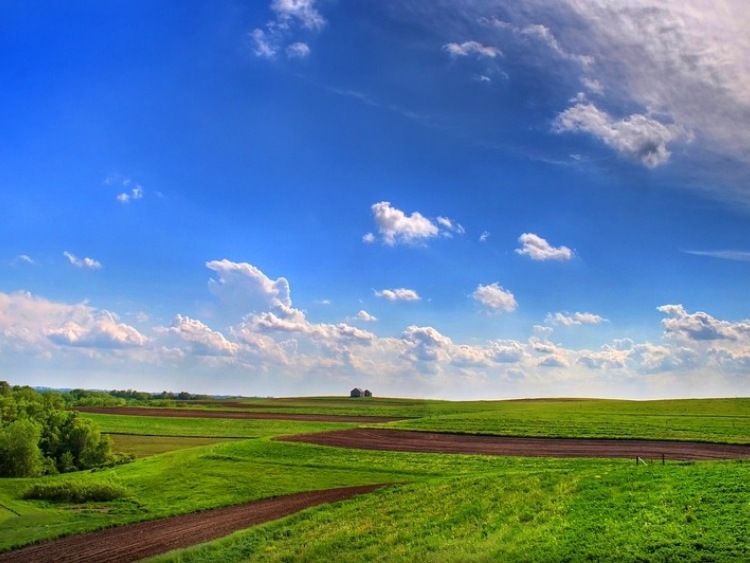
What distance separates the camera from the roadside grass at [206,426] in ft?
263

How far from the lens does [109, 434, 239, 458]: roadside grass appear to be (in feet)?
218

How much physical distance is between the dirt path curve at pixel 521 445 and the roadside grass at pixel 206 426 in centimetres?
1682

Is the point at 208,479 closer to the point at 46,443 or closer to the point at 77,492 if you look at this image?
the point at 77,492

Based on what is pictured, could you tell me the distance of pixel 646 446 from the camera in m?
50.2

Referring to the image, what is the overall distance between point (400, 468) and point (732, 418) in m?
49.1

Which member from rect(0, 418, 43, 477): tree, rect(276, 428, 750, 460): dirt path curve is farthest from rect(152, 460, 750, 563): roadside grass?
rect(0, 418, 43, 477): tree

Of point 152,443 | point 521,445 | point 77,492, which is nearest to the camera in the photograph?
point 77,492

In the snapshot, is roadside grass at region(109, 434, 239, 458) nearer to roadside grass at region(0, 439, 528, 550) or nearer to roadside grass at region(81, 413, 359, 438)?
roadside grass at region(81, 413, 359, 438)

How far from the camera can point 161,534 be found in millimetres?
30312

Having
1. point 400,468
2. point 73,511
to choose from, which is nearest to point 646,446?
point 400,468

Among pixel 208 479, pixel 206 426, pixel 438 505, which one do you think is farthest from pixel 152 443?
pixel 438 505

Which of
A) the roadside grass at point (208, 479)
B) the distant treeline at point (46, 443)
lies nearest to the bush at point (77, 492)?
the roadside grass at point (208, 479)

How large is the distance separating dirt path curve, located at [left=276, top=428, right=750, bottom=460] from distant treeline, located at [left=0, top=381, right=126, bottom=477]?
20.1 metres

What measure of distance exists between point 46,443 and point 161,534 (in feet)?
127
